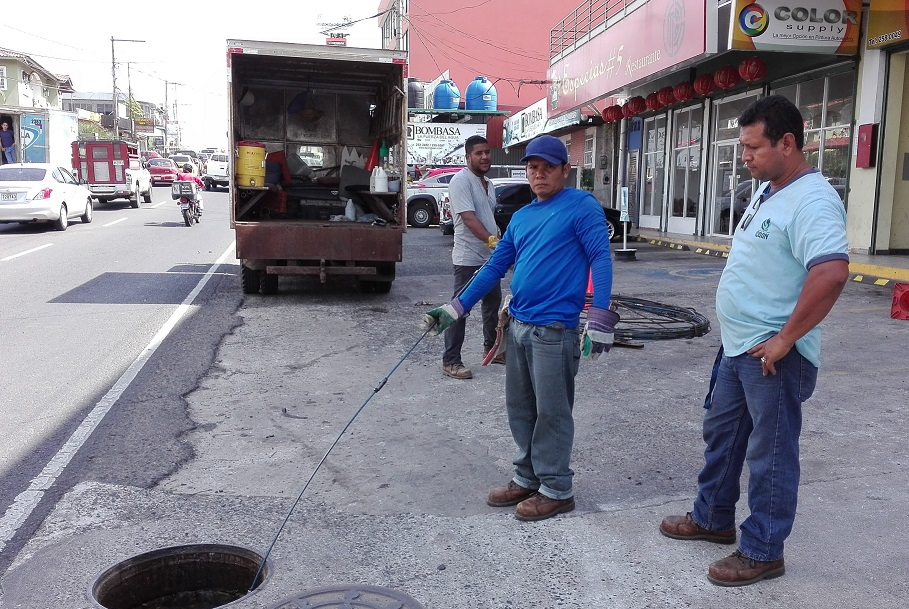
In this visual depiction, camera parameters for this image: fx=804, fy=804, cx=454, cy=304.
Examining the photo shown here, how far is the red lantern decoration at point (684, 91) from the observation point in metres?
18.8

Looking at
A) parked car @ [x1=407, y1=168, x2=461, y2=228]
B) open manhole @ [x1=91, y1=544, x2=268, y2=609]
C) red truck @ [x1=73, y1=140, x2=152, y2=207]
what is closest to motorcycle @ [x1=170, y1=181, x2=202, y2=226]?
parked car @ [x1=407, y1=168, x2=461, y2=228]

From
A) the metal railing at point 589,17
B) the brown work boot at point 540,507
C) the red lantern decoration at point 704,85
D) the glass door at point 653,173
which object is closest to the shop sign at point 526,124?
the metal railing at point 589,17

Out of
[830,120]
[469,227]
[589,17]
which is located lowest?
[469,227]

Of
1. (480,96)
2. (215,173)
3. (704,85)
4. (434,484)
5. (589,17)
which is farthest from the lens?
(215,173)

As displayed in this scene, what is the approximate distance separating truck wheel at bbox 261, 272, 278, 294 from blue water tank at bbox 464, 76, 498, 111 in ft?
100

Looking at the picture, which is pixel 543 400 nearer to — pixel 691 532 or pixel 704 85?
pixel 691 532

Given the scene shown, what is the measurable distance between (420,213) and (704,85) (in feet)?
31.4

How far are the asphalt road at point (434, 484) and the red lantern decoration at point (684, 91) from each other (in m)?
12.1

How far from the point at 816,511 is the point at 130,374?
5.33 m

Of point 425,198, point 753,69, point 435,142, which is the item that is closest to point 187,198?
point 425,198

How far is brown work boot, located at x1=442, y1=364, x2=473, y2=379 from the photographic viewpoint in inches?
269

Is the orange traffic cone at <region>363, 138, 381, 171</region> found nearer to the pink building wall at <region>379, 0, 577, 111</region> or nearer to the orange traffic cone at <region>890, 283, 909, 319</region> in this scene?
the orange traffic cone at <region>890, 283, 909, 319</region>

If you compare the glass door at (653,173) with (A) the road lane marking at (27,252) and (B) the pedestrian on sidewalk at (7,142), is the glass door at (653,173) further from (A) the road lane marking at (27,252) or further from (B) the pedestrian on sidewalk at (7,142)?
(B) the pedestrian on sidewalk at (7,142)

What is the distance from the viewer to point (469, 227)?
678cm
